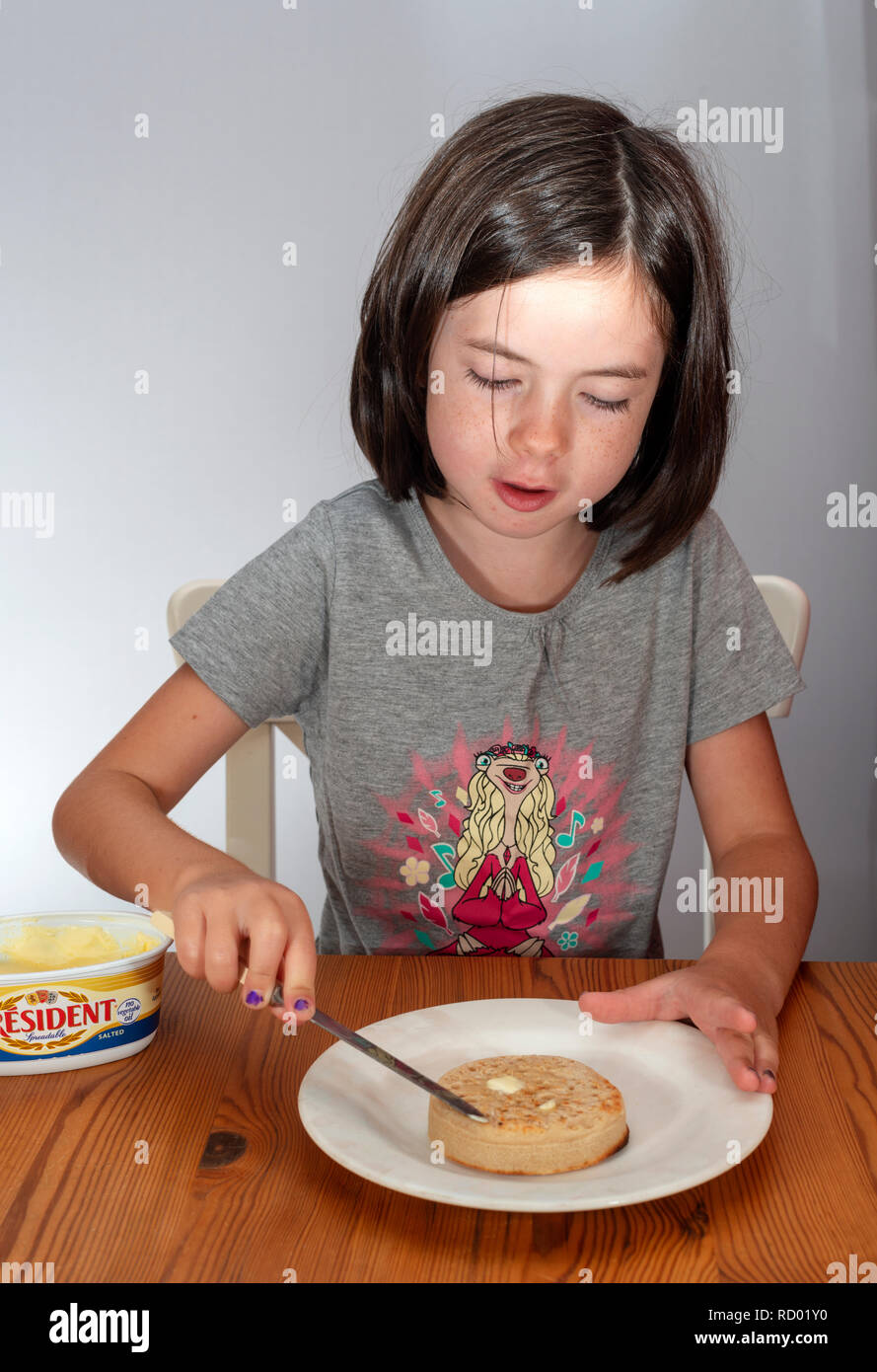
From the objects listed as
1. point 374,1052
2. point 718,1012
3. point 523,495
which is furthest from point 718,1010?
point 523,495

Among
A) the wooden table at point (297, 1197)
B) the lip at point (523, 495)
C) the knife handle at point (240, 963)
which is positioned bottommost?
the wooden table at point (297, 1197)

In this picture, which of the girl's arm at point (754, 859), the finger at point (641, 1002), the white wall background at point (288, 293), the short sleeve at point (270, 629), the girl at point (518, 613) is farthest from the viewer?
the white wall background at point (288, 293)

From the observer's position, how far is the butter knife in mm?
651

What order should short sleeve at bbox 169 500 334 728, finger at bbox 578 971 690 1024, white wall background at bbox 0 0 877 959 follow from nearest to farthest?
finger at bbox 578 971 690 1024, short sleeve at bbox 169 500 334 728, white wall background at bbox 0 0 877 959

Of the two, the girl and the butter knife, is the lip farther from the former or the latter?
the butter knife

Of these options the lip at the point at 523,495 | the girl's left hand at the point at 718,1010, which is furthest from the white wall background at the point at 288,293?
the girl's left hand at the point at 718,1010

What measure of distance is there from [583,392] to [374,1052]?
1.73 feet

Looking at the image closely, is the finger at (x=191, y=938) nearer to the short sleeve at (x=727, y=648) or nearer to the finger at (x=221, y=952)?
the finger at (x=221, y=952)

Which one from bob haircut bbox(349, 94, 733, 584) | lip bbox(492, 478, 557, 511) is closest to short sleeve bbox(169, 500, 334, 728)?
bob haircut bbox(349, 94, 733, 584)

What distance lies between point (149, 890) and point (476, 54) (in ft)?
6.73

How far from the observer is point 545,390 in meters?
0.95

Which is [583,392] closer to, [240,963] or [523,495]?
[523,495]

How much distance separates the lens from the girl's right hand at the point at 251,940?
27.8 inches

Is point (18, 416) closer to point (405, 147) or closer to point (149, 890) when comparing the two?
point (405, 147)
